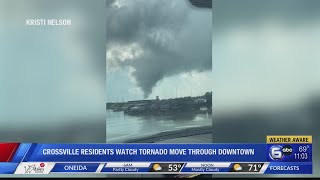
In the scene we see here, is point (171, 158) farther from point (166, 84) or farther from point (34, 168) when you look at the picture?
point (34, 168)

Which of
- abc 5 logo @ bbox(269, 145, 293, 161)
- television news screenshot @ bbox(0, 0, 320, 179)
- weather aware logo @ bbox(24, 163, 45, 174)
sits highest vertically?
television news screenshot @ bbox(0, 0, 320, 179)

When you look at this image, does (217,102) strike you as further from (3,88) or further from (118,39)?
(3,88)

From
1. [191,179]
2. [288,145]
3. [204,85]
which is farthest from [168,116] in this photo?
[288,145]

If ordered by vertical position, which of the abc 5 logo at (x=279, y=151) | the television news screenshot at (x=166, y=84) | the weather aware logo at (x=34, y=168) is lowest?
the weather aware logo at (x=34, y=168)

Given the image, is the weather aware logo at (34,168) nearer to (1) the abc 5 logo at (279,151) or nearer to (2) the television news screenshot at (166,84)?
(2) the television news screenshot at (166,84)

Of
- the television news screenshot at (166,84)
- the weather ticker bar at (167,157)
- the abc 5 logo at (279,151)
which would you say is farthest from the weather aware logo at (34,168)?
the abc 5 logo at (279,151)

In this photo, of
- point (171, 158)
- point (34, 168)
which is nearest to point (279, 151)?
point (171, 158)

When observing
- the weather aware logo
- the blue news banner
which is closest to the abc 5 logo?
the blue news banner

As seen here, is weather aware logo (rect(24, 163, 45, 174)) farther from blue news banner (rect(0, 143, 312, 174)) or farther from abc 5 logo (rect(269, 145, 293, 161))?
abc 5 logo (rect(269, 145, 293, 161))

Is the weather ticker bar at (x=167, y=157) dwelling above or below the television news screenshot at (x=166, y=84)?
below
